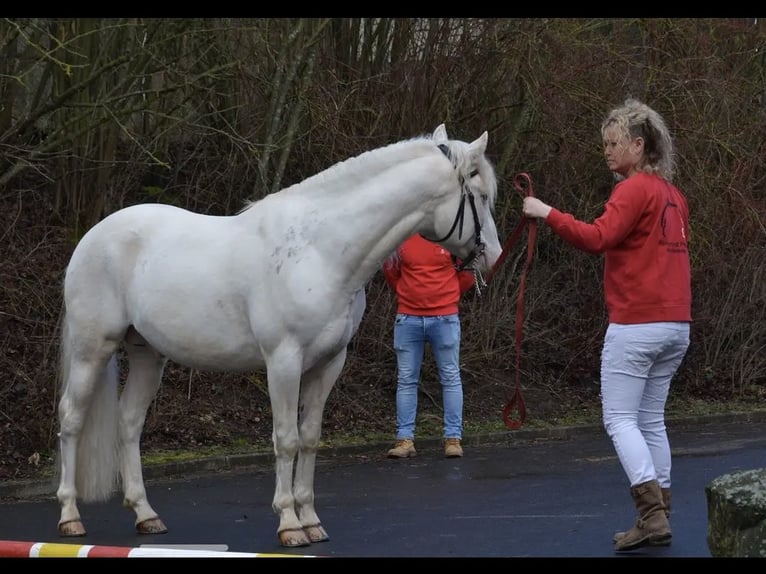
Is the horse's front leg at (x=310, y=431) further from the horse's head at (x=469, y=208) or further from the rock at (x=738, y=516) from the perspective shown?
the rock at (x=738, y=516)

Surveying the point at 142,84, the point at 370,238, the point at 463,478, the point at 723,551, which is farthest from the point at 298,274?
the point at 142,84

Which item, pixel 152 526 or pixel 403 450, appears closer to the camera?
pixel 152 526

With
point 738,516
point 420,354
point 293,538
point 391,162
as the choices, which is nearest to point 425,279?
point 420,354

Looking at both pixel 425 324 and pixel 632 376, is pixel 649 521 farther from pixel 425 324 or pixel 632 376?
pixel 425 324

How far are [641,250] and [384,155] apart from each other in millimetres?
1592

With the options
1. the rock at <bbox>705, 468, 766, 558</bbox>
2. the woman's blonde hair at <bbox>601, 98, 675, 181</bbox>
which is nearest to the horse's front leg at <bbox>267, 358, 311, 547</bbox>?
the woman's blonde hair at <bbox>601, 98, 675, 181</bbox>

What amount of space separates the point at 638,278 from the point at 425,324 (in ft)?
15.4

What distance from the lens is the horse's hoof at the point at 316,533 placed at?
780 cm

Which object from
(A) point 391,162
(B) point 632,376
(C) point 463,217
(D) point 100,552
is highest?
(A) point 391,162

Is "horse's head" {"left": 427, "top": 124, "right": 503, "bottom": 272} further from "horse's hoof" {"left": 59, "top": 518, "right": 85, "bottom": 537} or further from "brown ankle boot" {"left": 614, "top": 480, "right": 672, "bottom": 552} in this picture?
"horse's hoof" {"left": 59, "top": 518, "right": 85, "bottom": 537}

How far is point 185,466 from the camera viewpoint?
11266mm

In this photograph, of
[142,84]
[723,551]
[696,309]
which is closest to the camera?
[723,551]

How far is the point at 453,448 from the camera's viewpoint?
11852mm

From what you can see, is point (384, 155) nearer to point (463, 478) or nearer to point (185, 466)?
point (463, 478)
